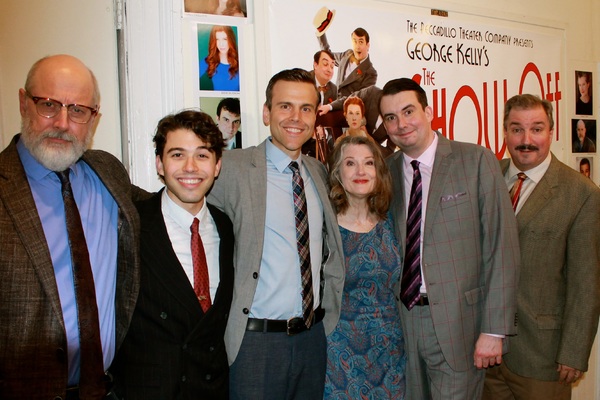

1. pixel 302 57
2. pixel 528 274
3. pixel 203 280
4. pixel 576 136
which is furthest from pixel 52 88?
pixel 576 136

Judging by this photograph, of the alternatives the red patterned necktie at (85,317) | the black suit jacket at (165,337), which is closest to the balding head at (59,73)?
the red patterned necktie at (85,317)

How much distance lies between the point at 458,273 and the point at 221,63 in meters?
1.65

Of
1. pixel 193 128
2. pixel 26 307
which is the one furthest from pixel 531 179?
pixel 26 307

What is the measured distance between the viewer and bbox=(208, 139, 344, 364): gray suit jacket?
1990mm

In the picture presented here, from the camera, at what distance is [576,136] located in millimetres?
3965

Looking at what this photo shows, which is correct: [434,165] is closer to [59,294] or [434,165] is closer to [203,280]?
[203,280]

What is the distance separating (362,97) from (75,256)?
204 centimetres

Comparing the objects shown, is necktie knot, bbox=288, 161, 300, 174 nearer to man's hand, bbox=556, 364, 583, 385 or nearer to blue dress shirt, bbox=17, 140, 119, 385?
blue dress shirt, bbox=17, 140, 119, 385

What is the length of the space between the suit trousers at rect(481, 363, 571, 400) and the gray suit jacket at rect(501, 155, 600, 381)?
5cm

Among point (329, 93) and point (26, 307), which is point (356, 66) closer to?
point (329, 93)

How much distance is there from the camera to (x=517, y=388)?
8.56 feet

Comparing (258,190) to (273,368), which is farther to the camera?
(258,190)

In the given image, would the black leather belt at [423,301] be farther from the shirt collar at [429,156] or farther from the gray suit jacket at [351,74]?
the gray suit jacket at [351,74]

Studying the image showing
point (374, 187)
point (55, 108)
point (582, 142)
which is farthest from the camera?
point (582, 142)
